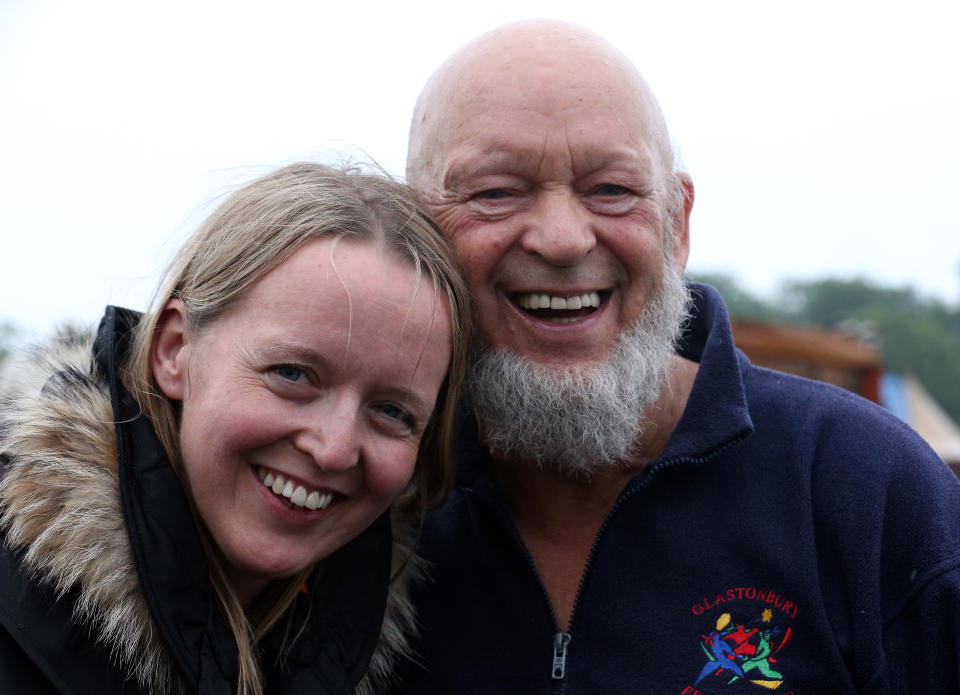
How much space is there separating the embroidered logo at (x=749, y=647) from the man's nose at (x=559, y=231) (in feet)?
3.13

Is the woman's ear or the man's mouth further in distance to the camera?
the man's mouth

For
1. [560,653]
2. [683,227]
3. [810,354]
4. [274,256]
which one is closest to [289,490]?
[274,256]

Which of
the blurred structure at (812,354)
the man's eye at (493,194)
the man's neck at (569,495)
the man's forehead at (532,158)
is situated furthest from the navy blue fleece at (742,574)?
the blurred structure at (812,354)

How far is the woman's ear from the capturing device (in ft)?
6.88

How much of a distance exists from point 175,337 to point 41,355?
1.27 ft

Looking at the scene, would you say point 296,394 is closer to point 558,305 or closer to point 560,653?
point 558,305

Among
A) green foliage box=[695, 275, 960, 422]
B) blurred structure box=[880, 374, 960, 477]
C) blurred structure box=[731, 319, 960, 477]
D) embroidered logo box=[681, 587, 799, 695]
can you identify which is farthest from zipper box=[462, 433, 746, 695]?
green foliage box=[695, 275, 960, 422]

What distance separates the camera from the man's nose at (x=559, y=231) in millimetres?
2396

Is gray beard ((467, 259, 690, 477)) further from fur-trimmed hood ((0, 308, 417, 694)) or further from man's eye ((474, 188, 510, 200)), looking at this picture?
fur-trimmed hood ((0, 308, 417, 694))

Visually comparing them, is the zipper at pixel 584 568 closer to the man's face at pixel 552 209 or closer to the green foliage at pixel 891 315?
the man's face at pixel 552 209

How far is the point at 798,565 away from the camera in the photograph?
2252 mm

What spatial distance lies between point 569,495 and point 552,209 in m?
0.82

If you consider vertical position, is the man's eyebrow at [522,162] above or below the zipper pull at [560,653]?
above

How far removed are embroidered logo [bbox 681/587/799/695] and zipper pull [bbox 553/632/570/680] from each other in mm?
296
